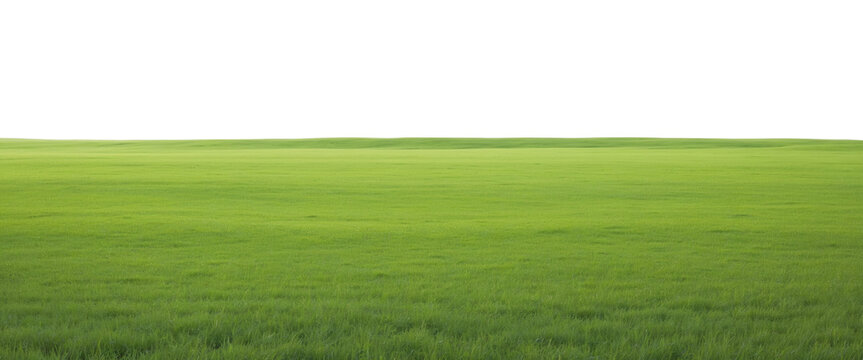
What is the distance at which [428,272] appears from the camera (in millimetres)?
7984

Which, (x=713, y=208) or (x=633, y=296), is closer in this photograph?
(x=633, y=296)

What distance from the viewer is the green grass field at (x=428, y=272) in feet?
A: 16.9

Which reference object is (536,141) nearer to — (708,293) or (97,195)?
(97,195)

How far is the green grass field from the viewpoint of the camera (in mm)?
5145

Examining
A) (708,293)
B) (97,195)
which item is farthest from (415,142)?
(708,293)

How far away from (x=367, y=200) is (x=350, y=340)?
11.9 metres

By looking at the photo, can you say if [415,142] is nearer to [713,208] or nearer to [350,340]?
[713,208]

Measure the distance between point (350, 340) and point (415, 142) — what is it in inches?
2338

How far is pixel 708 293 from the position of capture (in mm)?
6922

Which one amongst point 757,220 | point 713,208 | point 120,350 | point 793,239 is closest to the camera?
point 120,350

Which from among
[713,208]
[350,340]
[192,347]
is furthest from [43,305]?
[713,208]

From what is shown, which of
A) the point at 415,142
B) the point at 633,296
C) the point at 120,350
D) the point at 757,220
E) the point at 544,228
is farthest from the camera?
the point at 415,142

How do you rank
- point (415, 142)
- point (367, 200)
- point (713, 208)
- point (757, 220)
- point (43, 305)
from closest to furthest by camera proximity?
point (43, 305), point (757, 220), point (713, 208), point (367, 200), point (415, 142)

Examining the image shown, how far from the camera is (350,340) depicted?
5.13 metres
